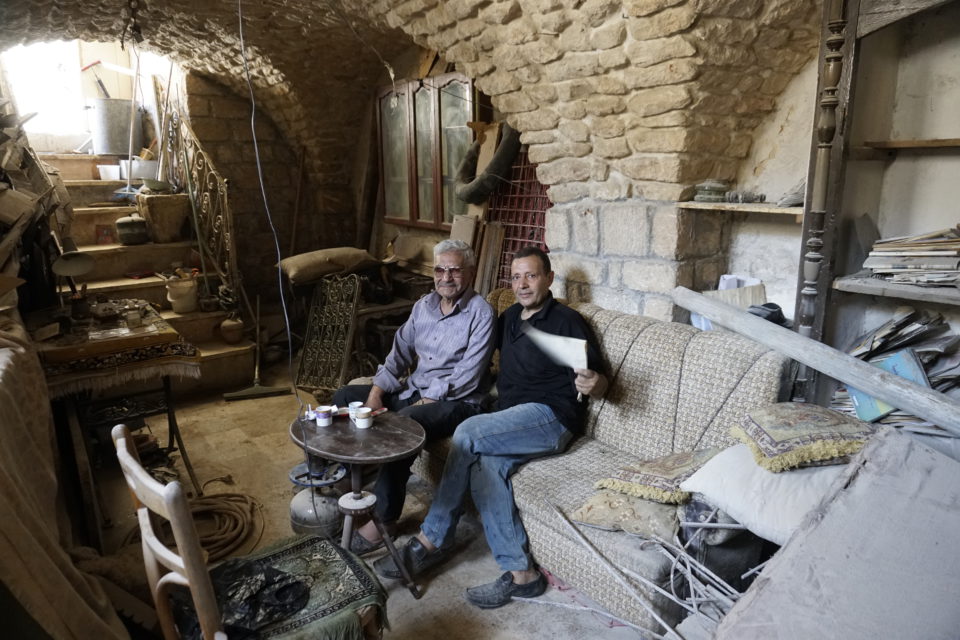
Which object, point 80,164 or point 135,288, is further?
point 80,164

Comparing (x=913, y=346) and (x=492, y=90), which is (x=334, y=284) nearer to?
(x=492, y=90)

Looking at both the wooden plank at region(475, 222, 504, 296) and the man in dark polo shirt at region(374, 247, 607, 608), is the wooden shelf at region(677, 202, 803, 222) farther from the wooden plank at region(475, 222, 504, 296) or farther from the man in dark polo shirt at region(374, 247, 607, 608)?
the wooden plank at region(475, 222, 504, 296)

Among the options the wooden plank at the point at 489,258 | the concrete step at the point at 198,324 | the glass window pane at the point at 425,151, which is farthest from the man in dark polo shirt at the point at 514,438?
the concrete step at the point at 198,324

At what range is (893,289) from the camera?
2133 mm

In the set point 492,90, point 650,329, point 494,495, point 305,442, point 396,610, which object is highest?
point 492,90

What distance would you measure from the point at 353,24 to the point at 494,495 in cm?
364

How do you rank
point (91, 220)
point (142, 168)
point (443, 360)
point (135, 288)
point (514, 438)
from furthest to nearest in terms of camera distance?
point (142, 168) → point (91, 220) → point (135, 288) → point (443, 360) → point (514, 438)

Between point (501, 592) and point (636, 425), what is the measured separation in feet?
2.93

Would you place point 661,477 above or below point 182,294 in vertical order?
below

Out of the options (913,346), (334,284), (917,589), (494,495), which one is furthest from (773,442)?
(334,284)

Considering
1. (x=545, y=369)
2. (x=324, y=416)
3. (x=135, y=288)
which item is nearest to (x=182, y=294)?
(x=135, y=288)

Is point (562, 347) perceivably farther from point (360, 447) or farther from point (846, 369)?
point (846, 369)

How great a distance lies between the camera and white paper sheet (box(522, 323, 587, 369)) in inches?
102

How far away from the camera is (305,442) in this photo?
2322mm
